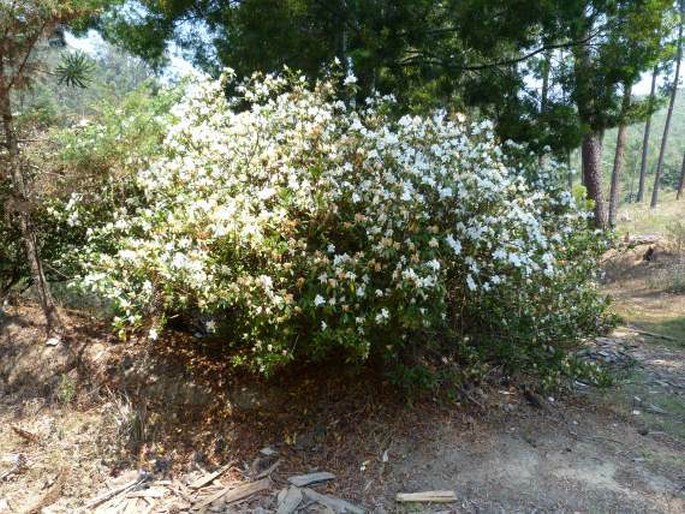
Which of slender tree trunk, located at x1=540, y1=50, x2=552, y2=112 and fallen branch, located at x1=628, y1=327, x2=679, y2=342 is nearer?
slender tree trunk, located at x1=540, y1=50, x2=552, y2=112

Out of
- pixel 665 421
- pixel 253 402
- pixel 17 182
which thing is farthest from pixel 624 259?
pixel 17 182

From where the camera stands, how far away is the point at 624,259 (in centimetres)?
1195

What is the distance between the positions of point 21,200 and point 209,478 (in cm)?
281

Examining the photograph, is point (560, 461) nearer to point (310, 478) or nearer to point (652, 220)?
point (310, 478)

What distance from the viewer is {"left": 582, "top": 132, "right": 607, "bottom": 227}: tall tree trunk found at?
10904mm

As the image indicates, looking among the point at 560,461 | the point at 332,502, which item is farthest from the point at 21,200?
the point at 560,461

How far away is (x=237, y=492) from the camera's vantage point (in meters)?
3.72

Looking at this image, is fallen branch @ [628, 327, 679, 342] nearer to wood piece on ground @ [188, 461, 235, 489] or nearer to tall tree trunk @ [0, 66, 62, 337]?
wood piece on ground @ [188, 461, 235, 489]

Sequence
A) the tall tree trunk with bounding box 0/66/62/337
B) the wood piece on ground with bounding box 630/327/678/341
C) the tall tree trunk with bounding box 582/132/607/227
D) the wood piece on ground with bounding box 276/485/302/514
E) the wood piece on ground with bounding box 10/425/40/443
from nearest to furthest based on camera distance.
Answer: the wood piece on ground with bounding box 276/485/302/514 < the wood piece on ground with bounding box 10/425/40/443 < the tall tree trunk with bounding box 0/66/62/337 < the wood piece on ground with bounding box 630/327/678/341 < the tall tree trunk with bounding box 582/132/607/227

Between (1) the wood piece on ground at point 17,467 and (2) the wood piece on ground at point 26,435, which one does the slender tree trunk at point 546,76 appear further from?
(1) the wood piece on ground at point 17,467

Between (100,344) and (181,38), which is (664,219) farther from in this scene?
(100,344)

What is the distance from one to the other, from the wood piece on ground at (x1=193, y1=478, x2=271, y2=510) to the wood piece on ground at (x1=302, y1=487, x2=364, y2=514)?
29cm

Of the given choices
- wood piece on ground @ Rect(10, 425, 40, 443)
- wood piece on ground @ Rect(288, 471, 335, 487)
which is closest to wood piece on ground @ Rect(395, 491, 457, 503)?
wood piece on ground @ Rect(288, 471, 335, 487)

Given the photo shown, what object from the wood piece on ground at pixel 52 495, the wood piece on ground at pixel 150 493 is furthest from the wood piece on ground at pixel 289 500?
the wood piece on ground at pixel 52 495
